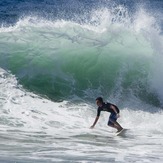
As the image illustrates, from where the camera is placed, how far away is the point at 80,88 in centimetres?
1784

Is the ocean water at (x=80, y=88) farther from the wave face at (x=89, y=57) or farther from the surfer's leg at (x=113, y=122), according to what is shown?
the surfer's leg at (x=113, y=122)

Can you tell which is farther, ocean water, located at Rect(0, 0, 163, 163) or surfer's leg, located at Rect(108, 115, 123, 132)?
surfer's leg, located at Rect(108, 115, 123, 132)

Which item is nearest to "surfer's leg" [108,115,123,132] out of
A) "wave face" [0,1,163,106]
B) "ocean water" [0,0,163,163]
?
"ocean water" [0,0,163,163]

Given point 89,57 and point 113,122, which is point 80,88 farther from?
point 113,122

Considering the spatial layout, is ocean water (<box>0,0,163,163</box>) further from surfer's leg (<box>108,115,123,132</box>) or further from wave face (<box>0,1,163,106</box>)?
surfer's leg (<box>108,115,123,132</box>)

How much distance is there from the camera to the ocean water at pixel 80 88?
11703 millimetres

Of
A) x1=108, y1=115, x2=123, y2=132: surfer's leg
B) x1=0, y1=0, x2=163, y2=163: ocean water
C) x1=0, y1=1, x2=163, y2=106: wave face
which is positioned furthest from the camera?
x1=0, y1=1, x2=163, y2=106: wave face

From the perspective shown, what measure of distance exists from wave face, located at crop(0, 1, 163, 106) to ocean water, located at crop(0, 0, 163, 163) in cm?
3

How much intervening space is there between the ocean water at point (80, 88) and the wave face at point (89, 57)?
0.10 ft

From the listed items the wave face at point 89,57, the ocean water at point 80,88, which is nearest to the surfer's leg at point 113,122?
the ocean water at point 80,88

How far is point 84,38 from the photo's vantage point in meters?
21.8

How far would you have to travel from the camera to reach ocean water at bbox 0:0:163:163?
38.4ft

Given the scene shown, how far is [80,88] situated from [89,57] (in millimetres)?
2815

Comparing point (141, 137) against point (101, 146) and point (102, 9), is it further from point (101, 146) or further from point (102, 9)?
point (102, 9)
